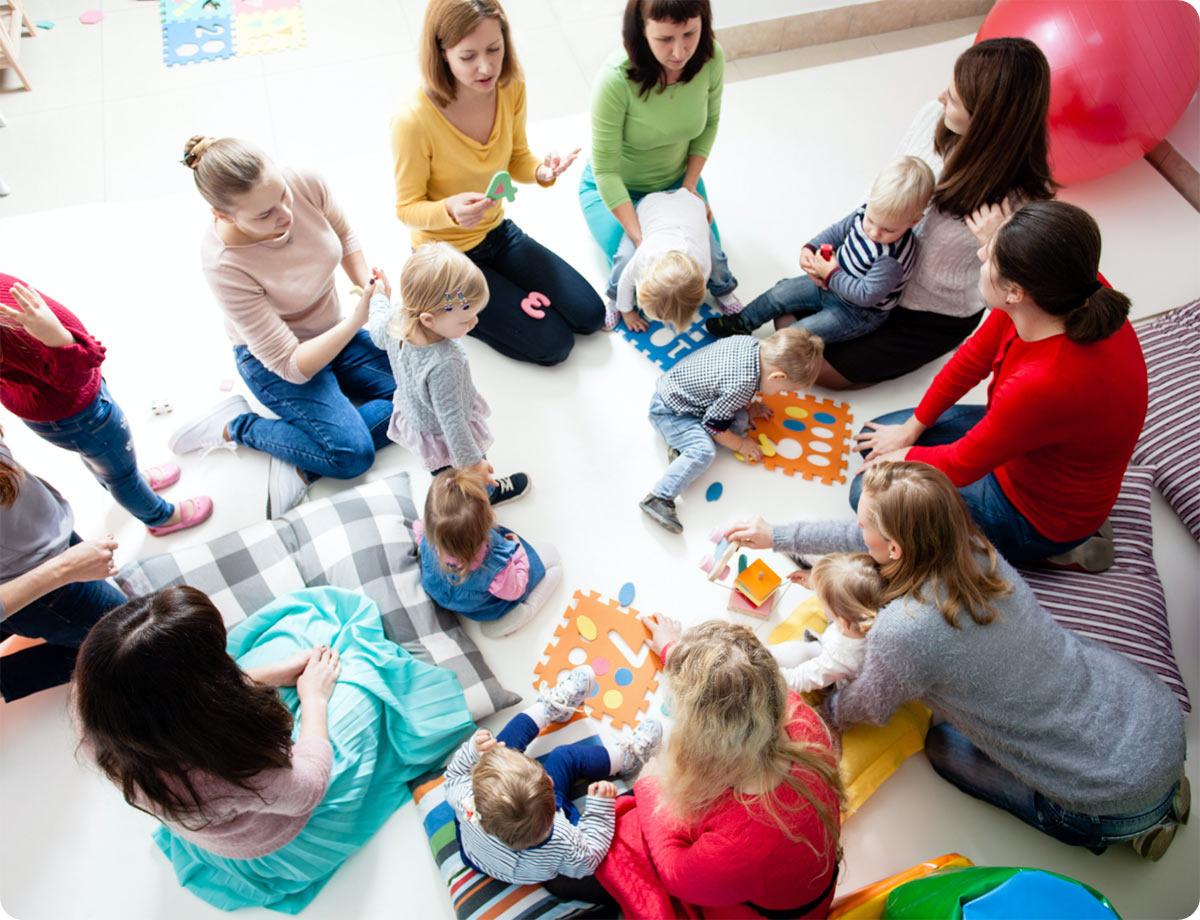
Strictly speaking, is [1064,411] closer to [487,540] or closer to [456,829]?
[487,540]

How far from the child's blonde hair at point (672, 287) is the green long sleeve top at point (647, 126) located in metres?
0.50

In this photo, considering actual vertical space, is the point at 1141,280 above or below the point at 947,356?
above

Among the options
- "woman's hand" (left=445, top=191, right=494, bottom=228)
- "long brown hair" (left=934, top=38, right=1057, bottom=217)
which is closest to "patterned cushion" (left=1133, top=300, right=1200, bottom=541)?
"long brown hair" (left=934, top=38, right=1057, bottom=217)

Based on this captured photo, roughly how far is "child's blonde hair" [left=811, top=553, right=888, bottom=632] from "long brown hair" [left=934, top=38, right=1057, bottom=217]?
1.20 m

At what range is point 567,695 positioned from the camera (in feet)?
6.98

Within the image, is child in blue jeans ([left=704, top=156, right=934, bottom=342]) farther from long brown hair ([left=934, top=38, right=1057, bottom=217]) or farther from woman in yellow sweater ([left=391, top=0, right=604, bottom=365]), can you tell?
woman in yellow sweater ([left=391, top=0, right=604, bottom=365])

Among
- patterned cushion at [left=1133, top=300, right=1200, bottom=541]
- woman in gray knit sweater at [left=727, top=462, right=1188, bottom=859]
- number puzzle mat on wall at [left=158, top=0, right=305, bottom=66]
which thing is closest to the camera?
woman in gray knit sweater at [left=727, top=462, right=1188, bottom=859]

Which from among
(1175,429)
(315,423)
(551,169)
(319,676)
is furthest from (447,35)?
(1175,429)

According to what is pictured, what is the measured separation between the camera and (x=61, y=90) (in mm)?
3779

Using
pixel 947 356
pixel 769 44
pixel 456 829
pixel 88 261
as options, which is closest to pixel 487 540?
pixel 456 829

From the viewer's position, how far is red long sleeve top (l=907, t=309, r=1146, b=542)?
196 cm

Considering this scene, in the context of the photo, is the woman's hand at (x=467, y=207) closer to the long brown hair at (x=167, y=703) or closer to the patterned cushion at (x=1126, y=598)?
the long brown hair at (x=167, y=703)

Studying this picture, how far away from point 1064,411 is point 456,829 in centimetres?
185

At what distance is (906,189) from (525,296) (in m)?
1.37
